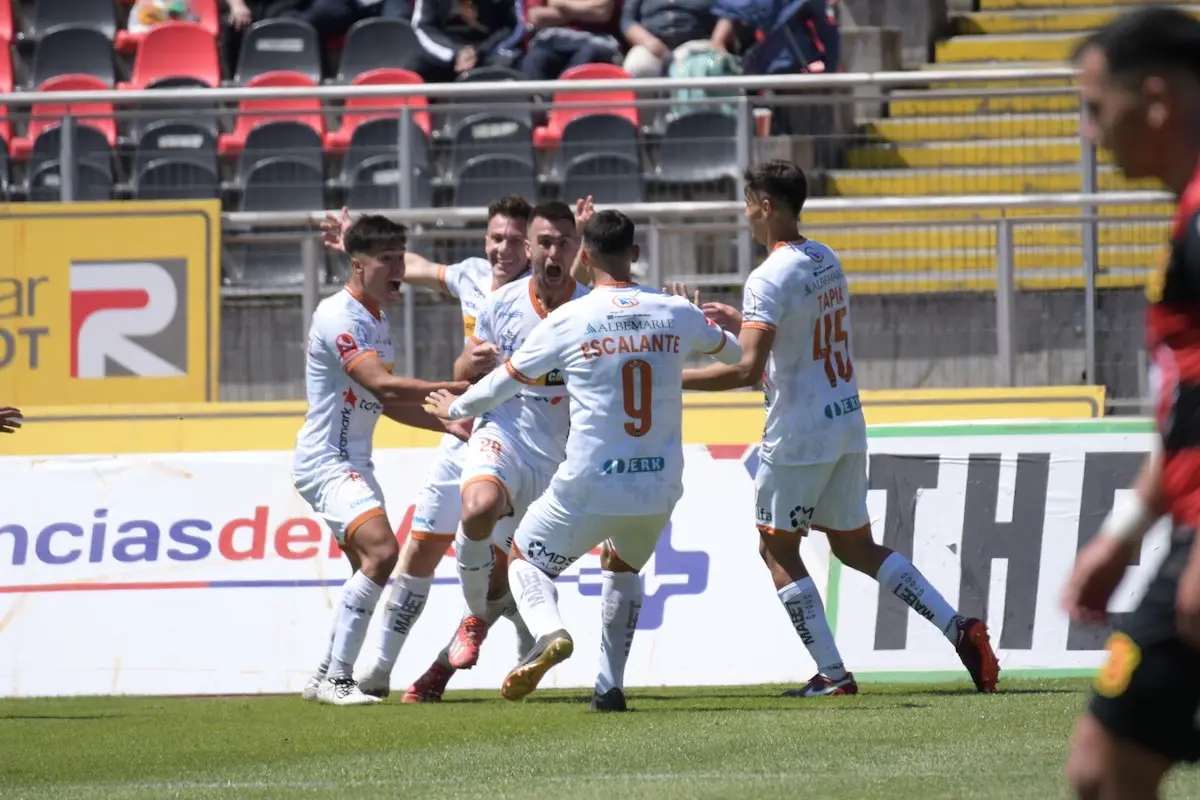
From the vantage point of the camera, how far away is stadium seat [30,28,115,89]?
62.8 feet

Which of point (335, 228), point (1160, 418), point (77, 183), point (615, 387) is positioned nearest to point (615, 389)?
point (615, 387)

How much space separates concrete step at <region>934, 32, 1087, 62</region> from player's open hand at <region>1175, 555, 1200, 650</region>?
15934 mm

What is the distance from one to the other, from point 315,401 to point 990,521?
3.98 metres

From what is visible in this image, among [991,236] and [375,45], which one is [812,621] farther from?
[375,45]

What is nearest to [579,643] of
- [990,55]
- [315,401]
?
[315,401]

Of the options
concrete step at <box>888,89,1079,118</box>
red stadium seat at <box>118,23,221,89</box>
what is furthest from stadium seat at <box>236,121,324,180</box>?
concrete step at <box>888,89,1079,118</box>

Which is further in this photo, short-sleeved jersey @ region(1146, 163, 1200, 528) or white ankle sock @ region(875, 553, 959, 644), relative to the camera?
white ankle sock @ region(875, 553, 959, 644)

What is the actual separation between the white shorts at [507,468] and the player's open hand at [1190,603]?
642 centimetres

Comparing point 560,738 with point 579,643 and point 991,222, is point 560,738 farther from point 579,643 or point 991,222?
point 991,222

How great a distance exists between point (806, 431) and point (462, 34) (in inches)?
422

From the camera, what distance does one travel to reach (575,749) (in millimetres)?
6996

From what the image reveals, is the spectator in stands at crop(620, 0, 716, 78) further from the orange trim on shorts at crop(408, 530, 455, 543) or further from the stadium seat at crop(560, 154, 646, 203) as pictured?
the orange trim on shorts at crop(408, 530, 455, 543)

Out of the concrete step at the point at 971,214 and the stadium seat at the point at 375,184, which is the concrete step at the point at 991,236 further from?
the stadium seat at the point at 375,184

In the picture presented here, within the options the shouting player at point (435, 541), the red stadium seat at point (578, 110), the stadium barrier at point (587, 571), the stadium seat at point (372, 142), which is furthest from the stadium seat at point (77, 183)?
the shouting player at point (435, 541)
